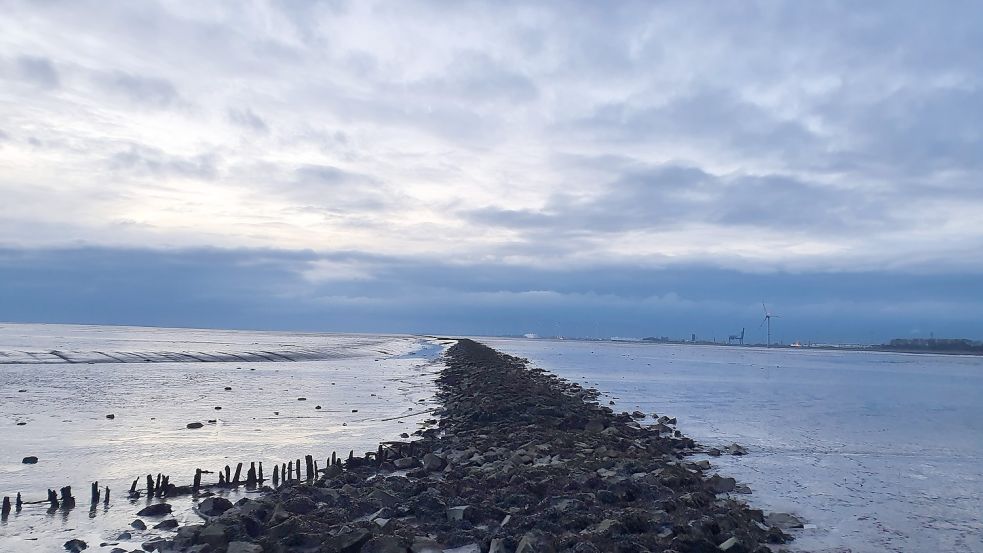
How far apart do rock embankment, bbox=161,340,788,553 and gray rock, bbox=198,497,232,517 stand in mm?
268

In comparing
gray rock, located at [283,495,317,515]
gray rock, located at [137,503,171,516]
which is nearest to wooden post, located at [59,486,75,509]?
gray rock, located at [137,503,171,516]

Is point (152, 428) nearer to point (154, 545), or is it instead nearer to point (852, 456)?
point (154, 545)

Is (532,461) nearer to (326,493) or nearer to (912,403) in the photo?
(326,493)

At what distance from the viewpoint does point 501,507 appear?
37.4 feet

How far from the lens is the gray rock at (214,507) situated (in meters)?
11.7

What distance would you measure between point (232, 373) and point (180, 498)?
3604 cm

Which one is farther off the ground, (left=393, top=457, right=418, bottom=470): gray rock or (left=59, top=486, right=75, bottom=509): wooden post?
(left=393, top=457, right=418, bottom=470): gray rock

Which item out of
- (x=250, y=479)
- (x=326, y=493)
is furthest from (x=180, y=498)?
(x=326, y=493)

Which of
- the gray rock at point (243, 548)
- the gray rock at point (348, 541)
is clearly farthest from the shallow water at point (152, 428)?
the gray rock at point (348, 541)

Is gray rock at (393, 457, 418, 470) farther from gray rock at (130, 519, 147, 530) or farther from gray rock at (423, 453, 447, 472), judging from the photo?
gray rock at (130, 519, 147, 530)

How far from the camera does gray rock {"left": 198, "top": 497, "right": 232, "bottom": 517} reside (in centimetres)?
1172

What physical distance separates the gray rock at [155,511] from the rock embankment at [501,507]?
895mm

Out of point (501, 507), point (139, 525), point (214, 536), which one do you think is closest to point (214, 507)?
point (139, 525)

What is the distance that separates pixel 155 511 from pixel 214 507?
90 cm
